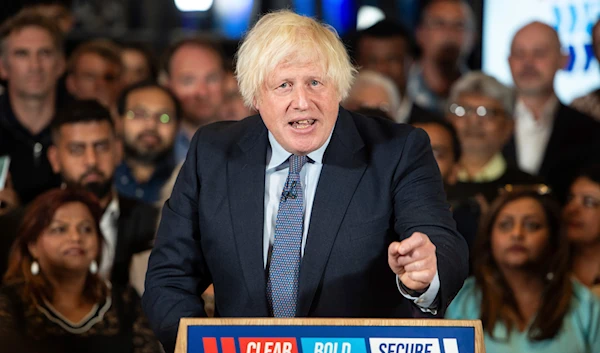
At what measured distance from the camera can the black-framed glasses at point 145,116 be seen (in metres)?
4.33

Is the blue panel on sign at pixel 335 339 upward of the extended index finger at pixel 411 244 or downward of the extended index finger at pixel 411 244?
downward

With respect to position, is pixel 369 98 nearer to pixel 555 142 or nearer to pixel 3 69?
pixel 555 142

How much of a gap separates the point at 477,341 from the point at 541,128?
3220mm

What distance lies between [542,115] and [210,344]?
3.40 meters

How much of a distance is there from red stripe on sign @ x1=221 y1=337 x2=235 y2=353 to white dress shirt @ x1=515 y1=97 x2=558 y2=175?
321 cm

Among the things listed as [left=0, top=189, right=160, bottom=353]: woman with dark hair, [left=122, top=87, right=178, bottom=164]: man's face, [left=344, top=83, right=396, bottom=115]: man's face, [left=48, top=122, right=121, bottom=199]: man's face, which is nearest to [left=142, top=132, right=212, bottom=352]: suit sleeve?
[left=0, top=189, right=160, bottom=353]: woman with dark hair

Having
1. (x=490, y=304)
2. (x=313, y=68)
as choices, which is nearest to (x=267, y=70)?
(x=313, y=68)

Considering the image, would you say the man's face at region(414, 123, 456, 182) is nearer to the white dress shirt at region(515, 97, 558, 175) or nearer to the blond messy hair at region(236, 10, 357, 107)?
the white dress shirt at region(515, 97, 558, 175)

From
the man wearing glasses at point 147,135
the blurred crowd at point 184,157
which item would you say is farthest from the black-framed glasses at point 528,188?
the man wearing glasses at point 147,135

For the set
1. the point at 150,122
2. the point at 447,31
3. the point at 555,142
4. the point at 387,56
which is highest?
the point at 447,31

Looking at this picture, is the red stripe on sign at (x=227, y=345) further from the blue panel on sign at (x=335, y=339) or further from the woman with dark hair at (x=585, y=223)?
the woman with dark hair at (x=585, y=223)

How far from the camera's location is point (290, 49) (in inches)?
75.5

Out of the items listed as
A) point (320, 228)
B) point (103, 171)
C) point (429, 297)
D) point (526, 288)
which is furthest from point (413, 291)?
point (103, 171)

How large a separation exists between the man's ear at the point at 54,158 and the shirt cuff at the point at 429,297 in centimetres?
274
